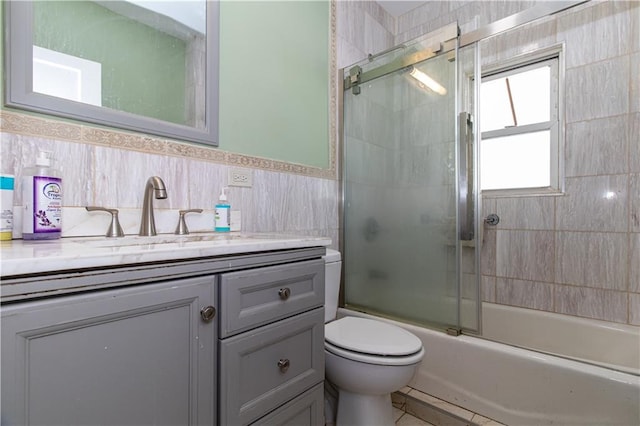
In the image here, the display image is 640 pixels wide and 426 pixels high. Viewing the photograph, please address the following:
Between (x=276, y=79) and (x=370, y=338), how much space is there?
133 cm

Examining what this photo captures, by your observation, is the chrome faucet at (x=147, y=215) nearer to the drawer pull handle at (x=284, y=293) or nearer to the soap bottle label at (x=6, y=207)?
the soap bottle label at (x=6, y=207)

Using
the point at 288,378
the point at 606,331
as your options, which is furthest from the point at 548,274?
the point at 288,378

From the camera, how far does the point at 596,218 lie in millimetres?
1785

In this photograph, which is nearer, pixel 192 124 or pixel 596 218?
pixel 192 124

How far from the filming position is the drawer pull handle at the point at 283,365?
0.89m

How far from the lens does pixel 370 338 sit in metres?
1.31

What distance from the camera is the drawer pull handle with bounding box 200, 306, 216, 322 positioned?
71cm

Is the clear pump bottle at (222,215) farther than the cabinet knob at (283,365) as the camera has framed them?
Yes

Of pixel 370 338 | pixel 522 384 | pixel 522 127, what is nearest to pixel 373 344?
pixel 370 338

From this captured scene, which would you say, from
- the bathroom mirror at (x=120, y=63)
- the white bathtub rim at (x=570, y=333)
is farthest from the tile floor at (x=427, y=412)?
the bathroom mirror at (x=120, y=63)

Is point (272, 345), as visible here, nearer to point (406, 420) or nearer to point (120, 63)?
point (406, 420)

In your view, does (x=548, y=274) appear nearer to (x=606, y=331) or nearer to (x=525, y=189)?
(x=606, y=331)

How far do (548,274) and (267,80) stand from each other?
1986mm

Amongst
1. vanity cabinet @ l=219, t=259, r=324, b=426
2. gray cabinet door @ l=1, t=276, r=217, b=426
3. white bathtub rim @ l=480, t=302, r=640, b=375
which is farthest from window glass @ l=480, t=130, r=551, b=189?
gray cabinet door @ l=1, t=276, r=217, b=426
